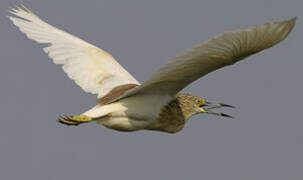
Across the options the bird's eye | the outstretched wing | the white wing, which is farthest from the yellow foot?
the bird's eye

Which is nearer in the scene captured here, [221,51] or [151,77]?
[221,51]

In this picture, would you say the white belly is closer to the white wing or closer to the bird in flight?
the bird in flight

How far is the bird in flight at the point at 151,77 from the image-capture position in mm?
7073

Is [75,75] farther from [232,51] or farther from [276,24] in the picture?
[276,24]

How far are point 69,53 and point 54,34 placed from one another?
58 centimetres

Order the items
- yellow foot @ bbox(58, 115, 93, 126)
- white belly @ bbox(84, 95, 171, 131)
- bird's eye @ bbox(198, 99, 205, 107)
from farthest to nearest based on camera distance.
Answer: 1. bird's eye @ bbox(198, 99, 205, 107)
2. white belly @ bbox(84, 95, 171, 131)
3. yellow foot @ bbox(58, 115, 93, 126)

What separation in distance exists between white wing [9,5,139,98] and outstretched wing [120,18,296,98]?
6.96 ft

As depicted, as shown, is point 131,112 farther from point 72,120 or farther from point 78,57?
point 78,57

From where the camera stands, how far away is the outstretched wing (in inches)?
267

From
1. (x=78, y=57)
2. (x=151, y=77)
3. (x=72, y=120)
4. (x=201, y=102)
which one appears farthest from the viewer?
(x=78, y=57)

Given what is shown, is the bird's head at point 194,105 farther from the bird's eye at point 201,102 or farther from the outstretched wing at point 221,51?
the outstretched wing at point 221,51

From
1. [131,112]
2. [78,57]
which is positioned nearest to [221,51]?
[131,112]

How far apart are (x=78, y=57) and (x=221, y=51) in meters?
4.46

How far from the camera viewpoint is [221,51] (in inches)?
286
